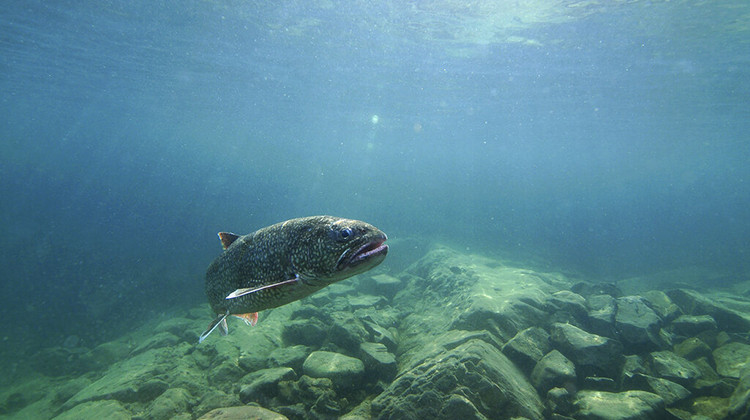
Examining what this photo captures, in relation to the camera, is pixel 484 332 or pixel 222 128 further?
pixel 222 128

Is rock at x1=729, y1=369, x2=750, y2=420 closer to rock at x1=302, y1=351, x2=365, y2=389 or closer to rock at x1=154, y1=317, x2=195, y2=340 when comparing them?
rock at x1=302, y1=351, x2=365, y2=389

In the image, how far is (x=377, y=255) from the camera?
8.54ft

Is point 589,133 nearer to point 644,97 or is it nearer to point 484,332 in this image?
point 644,97

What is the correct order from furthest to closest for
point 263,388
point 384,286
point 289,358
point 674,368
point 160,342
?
point 384,286
point 160,342
point 289,358
point 674,368
point 263,388

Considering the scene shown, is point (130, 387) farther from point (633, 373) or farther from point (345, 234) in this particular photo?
point (633, 373)

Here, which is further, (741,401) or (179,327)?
(179,327)

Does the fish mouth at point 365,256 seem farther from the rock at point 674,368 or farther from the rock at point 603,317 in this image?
the rock at point 603,317

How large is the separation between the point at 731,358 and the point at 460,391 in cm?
548

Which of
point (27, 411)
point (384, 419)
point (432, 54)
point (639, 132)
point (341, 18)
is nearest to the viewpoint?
point (384, 419)

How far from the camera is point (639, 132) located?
126 feet

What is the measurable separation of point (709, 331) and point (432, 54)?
18.8 metres

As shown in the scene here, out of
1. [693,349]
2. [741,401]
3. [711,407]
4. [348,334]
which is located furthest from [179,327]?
[693,349]

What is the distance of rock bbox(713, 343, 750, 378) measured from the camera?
5266 millimetres

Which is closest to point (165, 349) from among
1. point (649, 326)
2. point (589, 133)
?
point (649, 326)
